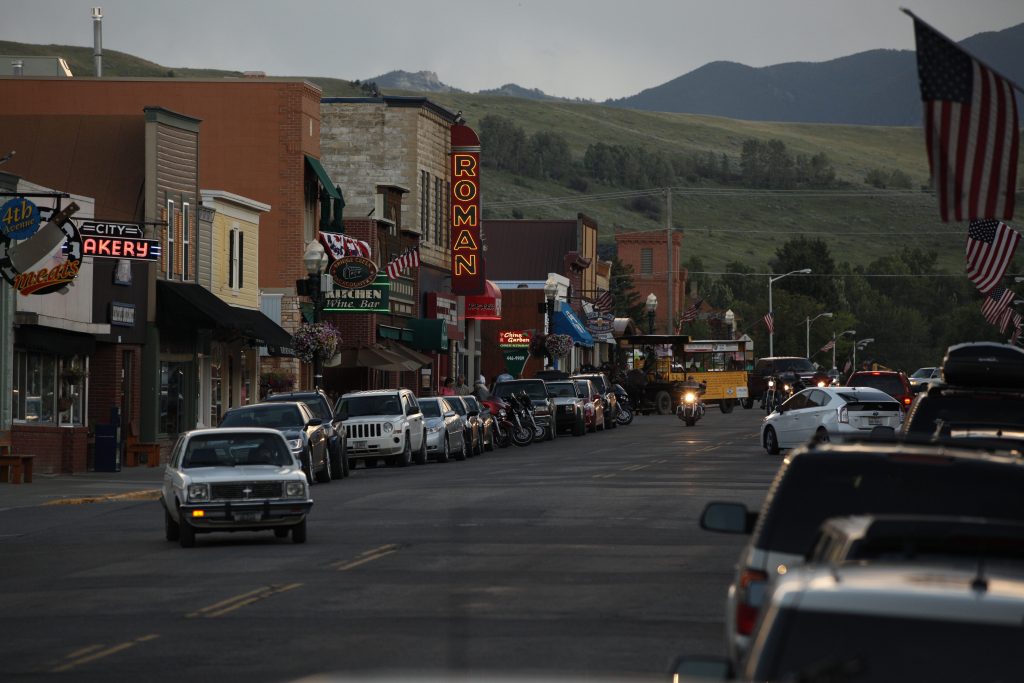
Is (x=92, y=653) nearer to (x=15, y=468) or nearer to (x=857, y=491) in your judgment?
(x=857, y=491)

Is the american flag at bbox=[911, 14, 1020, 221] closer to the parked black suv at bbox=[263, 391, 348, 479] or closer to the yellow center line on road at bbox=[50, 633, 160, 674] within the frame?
the yellow center line on road at bbox=[50, 633, 160, 674]

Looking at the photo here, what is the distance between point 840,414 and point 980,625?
34.9 metres

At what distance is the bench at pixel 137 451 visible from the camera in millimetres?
42250

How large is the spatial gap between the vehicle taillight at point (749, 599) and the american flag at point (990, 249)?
118 ft

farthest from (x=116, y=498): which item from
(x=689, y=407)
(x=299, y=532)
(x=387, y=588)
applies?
(x=689, y=407)

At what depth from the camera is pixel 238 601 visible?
1641 cm

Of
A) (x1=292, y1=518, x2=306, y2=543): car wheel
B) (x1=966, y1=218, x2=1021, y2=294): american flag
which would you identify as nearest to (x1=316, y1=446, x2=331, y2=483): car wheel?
(x1=292, y1=518, x2=306, y2=543): car wheel

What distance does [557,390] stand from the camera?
58688 mm

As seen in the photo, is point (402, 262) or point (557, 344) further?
point (557, 344)

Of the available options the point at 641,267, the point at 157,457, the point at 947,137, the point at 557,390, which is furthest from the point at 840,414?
the point at 641,267

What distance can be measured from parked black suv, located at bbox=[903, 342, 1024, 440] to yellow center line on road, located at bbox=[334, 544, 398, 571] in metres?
5.91

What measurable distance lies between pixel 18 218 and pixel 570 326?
65.1m

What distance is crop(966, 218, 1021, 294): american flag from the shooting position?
43781 mm

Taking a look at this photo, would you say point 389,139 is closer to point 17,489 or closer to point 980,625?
point 17,489
